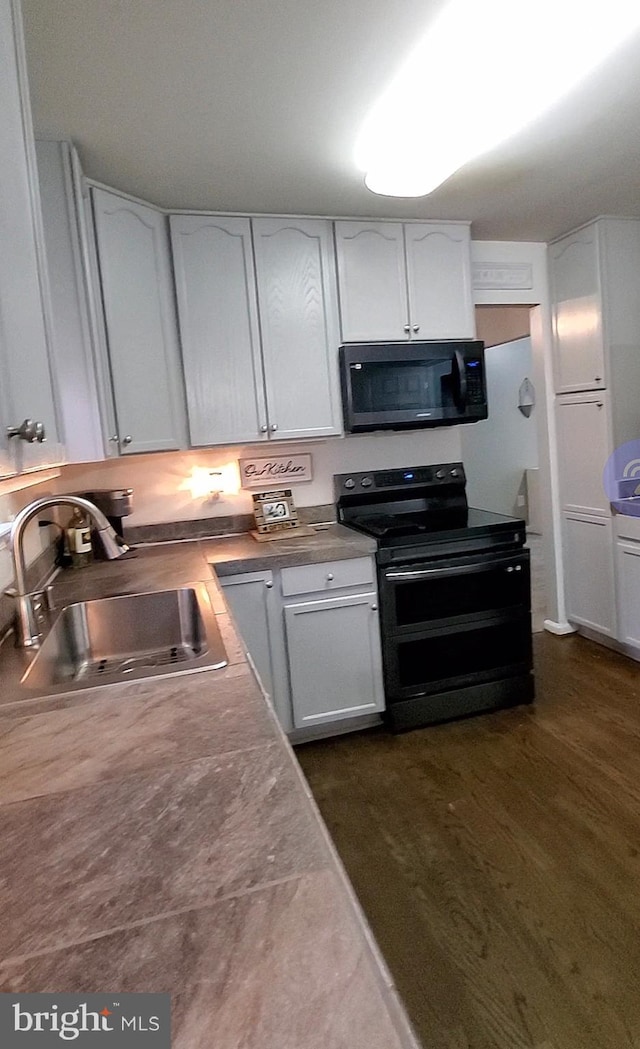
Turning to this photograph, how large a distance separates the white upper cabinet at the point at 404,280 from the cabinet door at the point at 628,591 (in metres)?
1.36

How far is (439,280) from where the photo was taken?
283 centimetres

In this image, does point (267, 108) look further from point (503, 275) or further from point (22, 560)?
point (503, 275)

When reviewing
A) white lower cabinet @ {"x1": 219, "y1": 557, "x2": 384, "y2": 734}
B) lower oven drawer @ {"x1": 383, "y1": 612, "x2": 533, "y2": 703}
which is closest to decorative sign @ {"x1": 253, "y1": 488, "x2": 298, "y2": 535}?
white lower cabinet @ {"x1": 219, "y1": 557, "x2": 384, "y2": 734}

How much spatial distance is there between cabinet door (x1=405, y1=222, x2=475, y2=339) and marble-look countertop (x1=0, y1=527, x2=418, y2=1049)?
226cm

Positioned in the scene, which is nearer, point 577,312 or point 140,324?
point 140,324

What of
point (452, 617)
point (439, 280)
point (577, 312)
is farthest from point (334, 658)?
point (577, 312)

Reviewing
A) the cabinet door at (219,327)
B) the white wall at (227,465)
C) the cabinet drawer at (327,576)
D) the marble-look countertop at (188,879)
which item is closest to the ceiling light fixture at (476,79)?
the cabinet door at (219,327)

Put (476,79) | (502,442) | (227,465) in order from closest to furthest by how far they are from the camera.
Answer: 1. (476,79)
2. (227,465)
3. (502,442)

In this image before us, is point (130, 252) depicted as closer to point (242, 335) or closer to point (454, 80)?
point (242, 335)

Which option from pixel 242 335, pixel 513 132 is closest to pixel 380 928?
pixel 242 335

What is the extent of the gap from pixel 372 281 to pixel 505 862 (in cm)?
237

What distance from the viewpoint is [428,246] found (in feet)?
9.21

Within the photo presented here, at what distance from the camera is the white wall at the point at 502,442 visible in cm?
646

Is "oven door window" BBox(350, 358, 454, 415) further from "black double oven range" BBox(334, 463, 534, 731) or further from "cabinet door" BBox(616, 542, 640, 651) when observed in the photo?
"cabinet door" BBox(616, 542, 640, 651)
